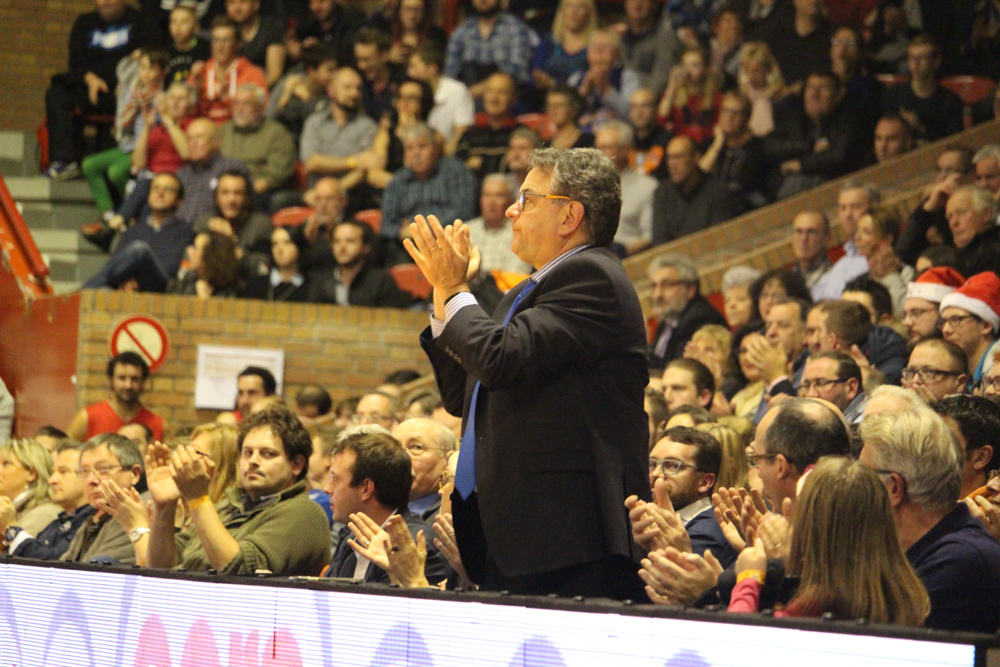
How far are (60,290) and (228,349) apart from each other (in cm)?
240

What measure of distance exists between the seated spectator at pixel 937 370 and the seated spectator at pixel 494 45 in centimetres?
606

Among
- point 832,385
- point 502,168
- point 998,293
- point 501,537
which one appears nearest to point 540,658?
point 501,537

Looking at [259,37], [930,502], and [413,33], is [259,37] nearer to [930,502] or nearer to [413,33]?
[413,33]

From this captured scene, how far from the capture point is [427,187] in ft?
30.2

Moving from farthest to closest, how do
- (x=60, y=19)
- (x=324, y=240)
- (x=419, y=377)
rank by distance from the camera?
(x=60, y=19) < (x=324, y=240) < (x=419, y=377)

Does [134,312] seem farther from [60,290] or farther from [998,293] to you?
[998,293]

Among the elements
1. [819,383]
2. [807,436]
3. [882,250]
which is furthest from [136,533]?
[882,250]

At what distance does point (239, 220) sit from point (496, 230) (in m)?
1.86

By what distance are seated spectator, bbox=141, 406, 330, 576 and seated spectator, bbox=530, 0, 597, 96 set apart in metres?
6.11

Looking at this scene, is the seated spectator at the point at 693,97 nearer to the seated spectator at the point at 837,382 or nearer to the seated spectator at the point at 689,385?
the seated spectator at the point at 689,385

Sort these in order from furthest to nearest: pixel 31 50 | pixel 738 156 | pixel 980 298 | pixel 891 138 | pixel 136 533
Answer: pixel 31 50, pixel 738 156, pixel 891 138, pixel 980 298, pixel 136 533

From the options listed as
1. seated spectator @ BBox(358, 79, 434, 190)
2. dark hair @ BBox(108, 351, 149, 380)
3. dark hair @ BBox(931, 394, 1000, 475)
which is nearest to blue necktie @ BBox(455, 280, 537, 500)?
dark hair @ BBox(931, 394, 1000, 475)

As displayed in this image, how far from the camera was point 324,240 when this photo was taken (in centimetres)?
904

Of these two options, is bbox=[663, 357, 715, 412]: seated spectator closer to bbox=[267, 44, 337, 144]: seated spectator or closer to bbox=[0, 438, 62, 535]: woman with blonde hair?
bbox=[0, 438, 62, 535]: woman with blonde hair
